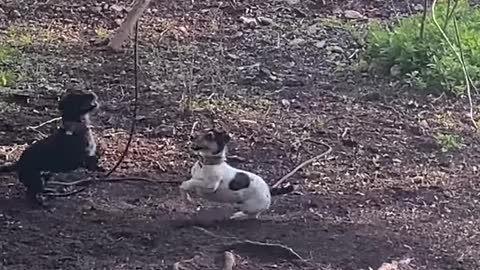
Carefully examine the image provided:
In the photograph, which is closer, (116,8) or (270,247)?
(270,247)

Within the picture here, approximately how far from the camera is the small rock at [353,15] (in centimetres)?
722

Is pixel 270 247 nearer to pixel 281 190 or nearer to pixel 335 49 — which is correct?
pixel 281 190

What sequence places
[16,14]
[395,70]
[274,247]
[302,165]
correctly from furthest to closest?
[16,14] → [395,70] → [302,165] → [274,247]

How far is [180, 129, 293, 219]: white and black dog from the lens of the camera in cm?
374

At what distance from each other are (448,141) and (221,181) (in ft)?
5.07

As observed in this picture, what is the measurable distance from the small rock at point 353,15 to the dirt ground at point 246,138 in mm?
47

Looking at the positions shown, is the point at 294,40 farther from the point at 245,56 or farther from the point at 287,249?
the point at 287,249

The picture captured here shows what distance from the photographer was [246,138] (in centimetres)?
495

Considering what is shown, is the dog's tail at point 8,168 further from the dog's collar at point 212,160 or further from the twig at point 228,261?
the twig at point 228,261

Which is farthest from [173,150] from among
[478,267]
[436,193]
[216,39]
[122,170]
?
[216,39]

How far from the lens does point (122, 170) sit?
→ 4.50 meters

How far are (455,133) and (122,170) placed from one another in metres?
1.59

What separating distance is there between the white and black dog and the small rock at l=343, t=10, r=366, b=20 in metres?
3.51

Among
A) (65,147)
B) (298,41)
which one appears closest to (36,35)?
(298,41)
